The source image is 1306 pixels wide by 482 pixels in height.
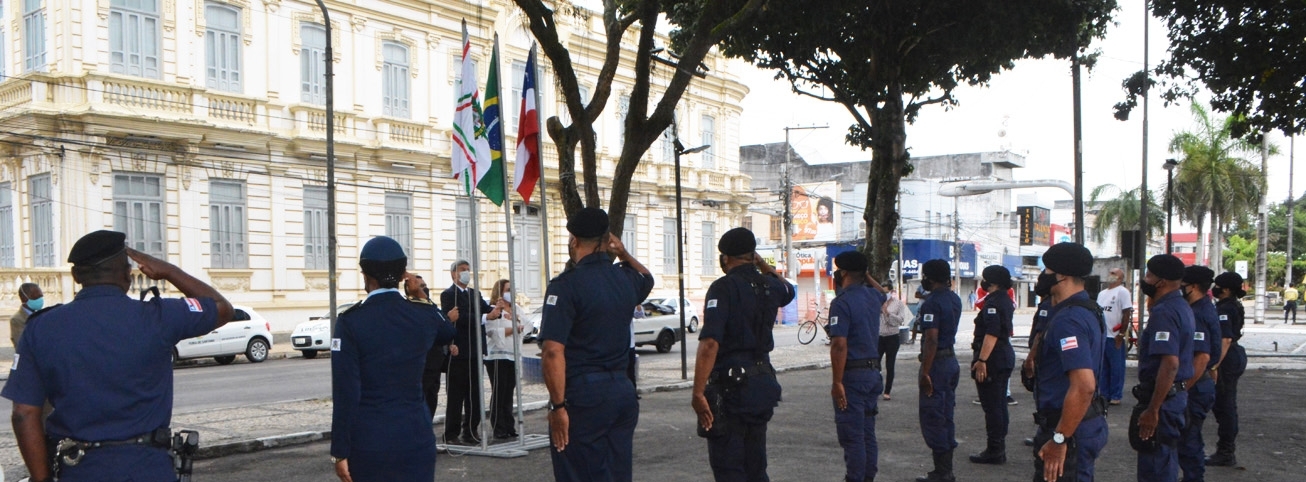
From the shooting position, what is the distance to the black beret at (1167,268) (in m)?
6.56

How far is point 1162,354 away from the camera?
20.4 feet

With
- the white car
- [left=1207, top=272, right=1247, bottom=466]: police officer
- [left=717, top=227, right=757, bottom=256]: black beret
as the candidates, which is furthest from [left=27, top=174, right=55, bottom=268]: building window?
[left=1207, top=272, right=1247, bottom=466]: police officer

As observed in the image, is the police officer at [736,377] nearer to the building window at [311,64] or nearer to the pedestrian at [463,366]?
the pedestrian at [463,366]

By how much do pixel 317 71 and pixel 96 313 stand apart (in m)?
25.8

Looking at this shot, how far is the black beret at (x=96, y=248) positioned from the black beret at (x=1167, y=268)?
584cm

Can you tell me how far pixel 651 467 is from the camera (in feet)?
29.4

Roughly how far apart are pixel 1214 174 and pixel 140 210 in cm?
3777

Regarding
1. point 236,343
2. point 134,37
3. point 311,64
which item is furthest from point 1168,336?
point 311,64

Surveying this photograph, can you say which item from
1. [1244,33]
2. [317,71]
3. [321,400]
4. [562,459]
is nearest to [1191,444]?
[562,459]

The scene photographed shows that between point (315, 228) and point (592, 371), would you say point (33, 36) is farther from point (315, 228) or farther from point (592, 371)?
point (592, 371)

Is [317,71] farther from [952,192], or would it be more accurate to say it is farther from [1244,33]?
[1244,33]

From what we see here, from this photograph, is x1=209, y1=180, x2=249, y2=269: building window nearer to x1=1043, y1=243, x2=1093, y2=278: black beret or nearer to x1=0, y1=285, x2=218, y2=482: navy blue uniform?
x1=0, y1=285, x2=218, y2=482: navy blue uniform

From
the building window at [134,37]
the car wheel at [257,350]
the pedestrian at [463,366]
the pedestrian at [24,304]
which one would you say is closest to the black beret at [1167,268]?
the pedestrian at [463,366]

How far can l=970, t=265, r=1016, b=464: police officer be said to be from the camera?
356 inches
